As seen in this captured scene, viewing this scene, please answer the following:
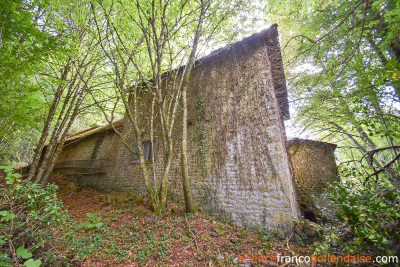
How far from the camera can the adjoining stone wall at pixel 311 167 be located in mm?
6617

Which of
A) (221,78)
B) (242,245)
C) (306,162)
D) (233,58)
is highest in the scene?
(233,58)

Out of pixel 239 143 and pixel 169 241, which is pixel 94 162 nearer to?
pixel 169 241

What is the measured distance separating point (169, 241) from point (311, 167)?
265 inches

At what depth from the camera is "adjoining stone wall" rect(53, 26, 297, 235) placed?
4.33m

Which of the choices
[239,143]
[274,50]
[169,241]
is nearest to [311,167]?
[239,143]

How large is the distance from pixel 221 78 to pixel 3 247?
264 inches

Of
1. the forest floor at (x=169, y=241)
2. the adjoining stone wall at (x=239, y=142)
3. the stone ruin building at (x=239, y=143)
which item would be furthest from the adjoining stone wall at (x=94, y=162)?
the forest floor at (x=169, y=241)

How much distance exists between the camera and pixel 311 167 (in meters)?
6.89

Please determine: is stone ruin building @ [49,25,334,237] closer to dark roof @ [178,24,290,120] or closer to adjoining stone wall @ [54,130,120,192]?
dark roof @ [178,24,290,120]

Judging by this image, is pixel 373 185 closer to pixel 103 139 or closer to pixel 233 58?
pixel 233 58

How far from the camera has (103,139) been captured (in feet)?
32.9

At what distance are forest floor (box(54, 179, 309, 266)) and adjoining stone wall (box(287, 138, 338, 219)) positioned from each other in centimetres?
388

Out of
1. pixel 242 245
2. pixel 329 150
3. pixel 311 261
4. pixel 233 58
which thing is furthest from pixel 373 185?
pixel 233 58

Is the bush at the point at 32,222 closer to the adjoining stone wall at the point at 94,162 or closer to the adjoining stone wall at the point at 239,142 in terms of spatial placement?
the adjoining stone wall at the point at 239,142
